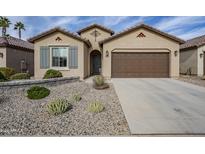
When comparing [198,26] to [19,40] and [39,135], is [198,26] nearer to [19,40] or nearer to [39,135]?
[39,135]

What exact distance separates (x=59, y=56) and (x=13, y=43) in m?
3.16

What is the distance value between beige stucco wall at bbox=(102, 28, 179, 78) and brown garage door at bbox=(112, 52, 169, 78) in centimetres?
37

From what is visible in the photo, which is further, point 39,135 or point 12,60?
point 12,60

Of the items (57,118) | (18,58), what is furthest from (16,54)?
(57,118)

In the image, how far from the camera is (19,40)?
50.6ft

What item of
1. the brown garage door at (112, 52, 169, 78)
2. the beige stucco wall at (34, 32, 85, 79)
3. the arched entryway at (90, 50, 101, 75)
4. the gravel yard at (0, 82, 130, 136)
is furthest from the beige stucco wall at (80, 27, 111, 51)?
the gravel yard at (0, 82, 130, 136)

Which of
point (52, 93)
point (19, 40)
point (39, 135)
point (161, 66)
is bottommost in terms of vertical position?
point (39, 135)

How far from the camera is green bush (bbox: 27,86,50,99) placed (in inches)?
373

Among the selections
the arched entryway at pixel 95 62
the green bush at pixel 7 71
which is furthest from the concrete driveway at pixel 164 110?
the arched entryway at pixel 95 62

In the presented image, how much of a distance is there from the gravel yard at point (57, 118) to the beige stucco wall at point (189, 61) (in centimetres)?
1243

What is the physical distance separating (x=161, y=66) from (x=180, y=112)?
911 centimetres

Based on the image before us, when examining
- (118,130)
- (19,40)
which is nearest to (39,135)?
(118,130)

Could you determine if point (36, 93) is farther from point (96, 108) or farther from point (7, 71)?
point (7, 71)

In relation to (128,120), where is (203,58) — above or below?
above
